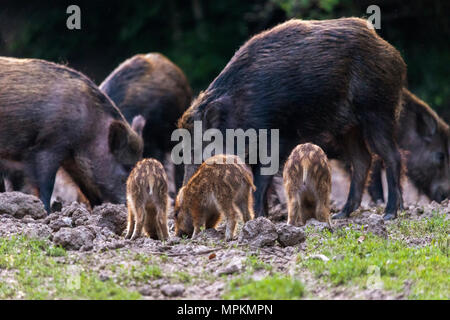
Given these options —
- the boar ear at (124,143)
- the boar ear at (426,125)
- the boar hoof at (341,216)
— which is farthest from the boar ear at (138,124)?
the boar ear at (426,125)

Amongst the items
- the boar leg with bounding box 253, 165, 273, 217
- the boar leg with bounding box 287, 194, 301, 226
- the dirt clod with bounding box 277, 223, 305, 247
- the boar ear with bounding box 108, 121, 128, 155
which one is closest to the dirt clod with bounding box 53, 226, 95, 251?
the dirt clod with bounding box 277, 223, 305, 247

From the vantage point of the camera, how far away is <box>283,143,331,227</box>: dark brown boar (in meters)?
7.44

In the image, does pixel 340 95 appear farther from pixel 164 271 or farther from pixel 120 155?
pixel 164 271

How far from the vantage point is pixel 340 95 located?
29.0 feet

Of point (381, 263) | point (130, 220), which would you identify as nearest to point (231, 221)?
point (130, 220)

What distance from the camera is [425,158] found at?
11.8 metres

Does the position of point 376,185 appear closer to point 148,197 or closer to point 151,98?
point 151,98

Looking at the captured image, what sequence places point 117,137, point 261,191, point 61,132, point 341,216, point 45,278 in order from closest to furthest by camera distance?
1. point 45,278
2. point 261,191
3. point 341,216
4. point 61,132
5. point 117,137

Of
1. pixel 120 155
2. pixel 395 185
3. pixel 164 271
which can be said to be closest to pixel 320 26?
pixel 395 185

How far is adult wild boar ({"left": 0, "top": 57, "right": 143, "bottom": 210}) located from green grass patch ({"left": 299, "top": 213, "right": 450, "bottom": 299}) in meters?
3.59

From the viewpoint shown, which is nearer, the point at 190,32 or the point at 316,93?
the point at 316,93

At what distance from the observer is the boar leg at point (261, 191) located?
8.73 m

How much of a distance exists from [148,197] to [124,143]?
2.78 meters

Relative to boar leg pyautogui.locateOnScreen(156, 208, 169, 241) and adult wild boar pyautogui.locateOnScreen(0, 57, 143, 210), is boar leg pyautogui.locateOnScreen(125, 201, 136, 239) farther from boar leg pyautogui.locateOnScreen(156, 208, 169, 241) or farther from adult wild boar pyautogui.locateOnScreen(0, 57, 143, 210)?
adult wild boar pyautogui.locateOnScreen(0, 57, 143, 210)
